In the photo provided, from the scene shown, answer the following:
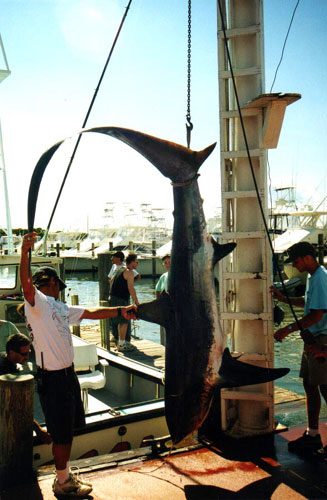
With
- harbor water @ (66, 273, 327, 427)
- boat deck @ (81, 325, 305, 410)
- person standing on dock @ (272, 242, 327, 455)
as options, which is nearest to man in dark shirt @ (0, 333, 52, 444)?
person standing on dock @ (272, 242, 327, 455)

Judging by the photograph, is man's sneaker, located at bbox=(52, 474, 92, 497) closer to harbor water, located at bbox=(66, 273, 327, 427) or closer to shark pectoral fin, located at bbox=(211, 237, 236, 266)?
shark pectoral fin, located at bbox=(211, 237, 236, 266)

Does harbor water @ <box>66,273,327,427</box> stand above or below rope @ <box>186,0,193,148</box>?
below

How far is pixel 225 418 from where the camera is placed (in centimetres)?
384

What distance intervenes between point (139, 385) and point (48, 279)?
2734mm

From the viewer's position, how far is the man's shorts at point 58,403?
2.89m

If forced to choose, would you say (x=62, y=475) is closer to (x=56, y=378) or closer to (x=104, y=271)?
(x=56, y=378)

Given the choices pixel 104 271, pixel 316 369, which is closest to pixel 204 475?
pixel 316 369

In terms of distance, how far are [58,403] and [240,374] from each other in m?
1.15

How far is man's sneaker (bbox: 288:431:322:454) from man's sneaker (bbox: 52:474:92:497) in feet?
5.14

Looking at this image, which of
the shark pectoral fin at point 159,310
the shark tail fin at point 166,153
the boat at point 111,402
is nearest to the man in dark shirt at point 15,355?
the boat at point 111,402

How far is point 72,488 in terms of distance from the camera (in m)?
2.85

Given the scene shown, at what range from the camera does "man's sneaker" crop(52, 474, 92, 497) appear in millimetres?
2834

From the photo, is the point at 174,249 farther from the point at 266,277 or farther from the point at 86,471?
the point at 86,471

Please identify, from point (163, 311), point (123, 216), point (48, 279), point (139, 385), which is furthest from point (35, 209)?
point (123, 216)
